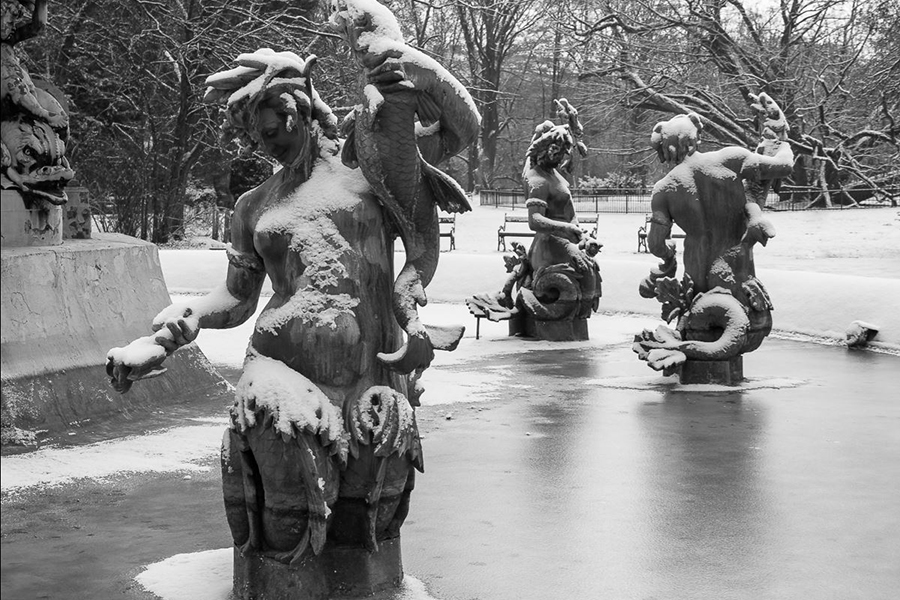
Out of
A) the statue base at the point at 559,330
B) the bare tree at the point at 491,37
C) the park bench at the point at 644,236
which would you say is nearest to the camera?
the statue base at the point at 559,330

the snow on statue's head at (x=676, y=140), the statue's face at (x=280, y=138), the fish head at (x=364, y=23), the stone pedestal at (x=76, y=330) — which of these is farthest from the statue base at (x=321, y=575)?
the snow on statue's head at (x=676, y=140)

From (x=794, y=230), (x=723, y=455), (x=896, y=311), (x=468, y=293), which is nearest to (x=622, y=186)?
(x=794, y=230)

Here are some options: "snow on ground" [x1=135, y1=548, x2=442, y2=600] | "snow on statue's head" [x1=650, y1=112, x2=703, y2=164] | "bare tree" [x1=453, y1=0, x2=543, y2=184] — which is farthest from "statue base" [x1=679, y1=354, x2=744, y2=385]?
"bare tree" [x1=453, y1=0, x2=543, y2=184]

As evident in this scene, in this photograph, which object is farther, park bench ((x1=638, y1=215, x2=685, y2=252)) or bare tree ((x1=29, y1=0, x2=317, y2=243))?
park bench ((x1=638, y1=215, x2=685, y2=252))

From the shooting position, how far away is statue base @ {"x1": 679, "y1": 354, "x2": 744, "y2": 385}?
10.3 m

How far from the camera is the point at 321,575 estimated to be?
4.31 m

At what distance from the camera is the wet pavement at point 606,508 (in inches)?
197

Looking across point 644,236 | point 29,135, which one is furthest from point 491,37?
point 29,135

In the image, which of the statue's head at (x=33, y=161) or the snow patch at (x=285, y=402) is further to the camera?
the statue's head at (x=33, y=161)

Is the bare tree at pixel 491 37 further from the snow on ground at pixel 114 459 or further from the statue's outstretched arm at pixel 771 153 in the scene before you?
the snow on ground at pixel 114 459

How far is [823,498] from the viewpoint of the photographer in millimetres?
6465

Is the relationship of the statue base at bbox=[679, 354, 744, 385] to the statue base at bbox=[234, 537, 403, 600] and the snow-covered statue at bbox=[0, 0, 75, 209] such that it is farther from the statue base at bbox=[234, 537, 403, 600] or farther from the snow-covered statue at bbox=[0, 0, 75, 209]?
the statue base at bbox=[234, 537, 403, 600]

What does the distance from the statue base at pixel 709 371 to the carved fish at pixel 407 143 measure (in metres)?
6.18

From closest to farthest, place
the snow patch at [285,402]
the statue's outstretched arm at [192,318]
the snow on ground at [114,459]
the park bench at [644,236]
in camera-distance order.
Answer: the snow patch at [285,402], the statue's outstretched arm at [192,318], the snow on ground at [114,459], the park bench at [644,236]
